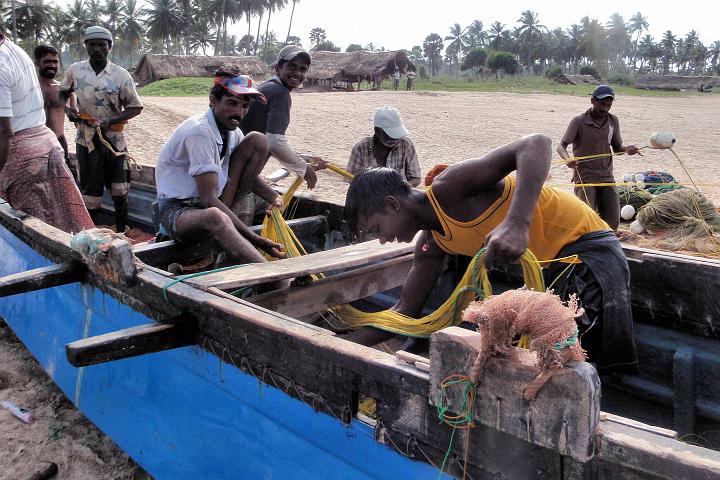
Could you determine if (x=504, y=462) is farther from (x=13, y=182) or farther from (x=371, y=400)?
(x=13, y=182)

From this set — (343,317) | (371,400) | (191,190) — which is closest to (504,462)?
(371,400)

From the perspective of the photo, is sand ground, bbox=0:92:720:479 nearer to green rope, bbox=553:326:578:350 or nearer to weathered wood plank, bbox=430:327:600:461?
weathered wood plank, bbox=430:327:600:461

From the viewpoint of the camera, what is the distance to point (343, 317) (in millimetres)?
3303

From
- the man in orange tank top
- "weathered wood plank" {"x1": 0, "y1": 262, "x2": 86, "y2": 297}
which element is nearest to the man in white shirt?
"weathered wood plank" {"x1": 0, "y1": 262, "x2": 86, "y2": 297}

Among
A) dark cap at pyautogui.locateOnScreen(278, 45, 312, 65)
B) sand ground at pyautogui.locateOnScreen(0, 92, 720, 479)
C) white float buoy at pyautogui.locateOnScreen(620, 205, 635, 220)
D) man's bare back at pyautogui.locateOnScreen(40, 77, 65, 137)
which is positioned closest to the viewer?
sand ground at pyautogui.locateOnScreen(0, 92, 720, 479)

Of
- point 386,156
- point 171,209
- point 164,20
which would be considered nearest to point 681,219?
point 386,156

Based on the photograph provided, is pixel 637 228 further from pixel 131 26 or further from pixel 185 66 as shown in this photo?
pixel 131 26

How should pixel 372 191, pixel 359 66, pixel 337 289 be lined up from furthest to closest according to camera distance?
pixel 359 66
pixel 337 289
pixel 372 191

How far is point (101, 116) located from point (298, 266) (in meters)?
3.38

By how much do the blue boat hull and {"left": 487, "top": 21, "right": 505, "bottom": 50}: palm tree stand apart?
3153 inches

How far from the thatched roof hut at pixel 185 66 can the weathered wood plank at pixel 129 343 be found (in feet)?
98.6

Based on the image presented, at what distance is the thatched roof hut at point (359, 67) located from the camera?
31047 millimetres

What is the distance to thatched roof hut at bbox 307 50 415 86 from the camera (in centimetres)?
3105

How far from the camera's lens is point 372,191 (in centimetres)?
248
